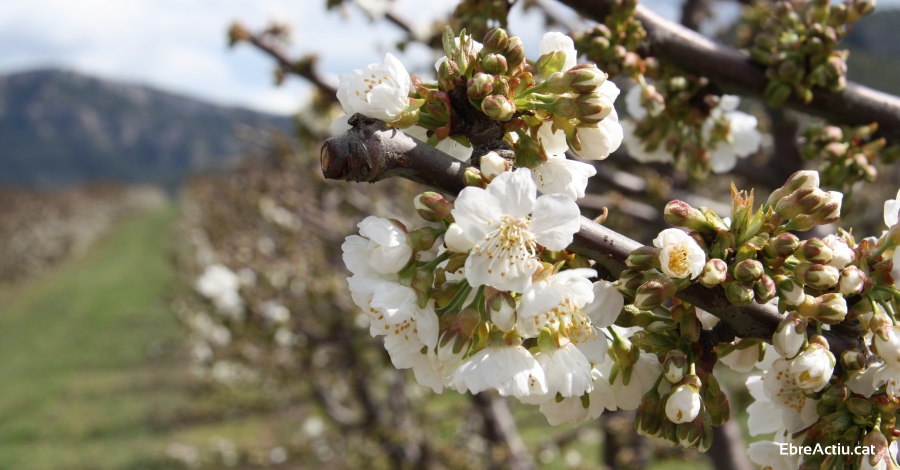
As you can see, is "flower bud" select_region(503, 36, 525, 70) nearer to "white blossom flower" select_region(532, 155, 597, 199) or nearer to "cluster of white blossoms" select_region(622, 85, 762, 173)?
"white blossom flower" select_region(532, 155, 597, 199)

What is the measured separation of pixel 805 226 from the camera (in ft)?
3.64

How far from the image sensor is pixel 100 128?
150 meters

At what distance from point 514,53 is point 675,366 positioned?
0.63 m

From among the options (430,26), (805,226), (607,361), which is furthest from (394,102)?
(430,26)

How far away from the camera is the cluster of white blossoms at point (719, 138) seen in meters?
2.01

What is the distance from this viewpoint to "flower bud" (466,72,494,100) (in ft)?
3.46

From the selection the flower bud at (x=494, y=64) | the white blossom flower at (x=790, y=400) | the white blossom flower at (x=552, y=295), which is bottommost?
the white blossom flower at (x=790, y=400)

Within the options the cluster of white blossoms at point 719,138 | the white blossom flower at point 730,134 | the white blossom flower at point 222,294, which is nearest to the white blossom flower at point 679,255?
the cluster of white blossoms at point 719,138

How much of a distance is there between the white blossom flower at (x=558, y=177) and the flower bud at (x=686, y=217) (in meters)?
0.15

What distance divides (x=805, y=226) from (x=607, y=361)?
17.2 inches

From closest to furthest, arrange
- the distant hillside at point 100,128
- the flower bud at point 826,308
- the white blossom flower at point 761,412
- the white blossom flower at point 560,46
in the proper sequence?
the flower bud at point 826,308 < the white blossom flower at point 560,46 < the white blossom flower at point 761,412 < the distant hillside at point 100,128

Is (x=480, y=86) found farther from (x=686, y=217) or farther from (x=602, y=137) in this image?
(x=686, y=217)

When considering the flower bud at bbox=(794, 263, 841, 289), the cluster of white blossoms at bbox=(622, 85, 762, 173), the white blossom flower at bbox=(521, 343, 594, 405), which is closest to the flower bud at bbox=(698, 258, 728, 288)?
the flower bud at bbox=(794, 263, 841, 289)

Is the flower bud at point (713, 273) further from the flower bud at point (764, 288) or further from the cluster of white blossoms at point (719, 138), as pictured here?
the cluster of white blossoms at point (719, 138)
